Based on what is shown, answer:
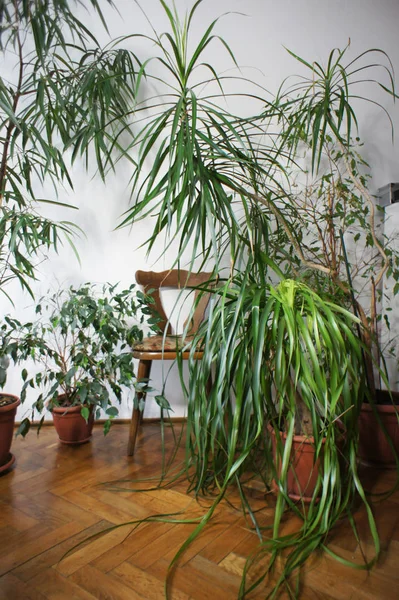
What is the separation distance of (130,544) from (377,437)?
1.06 m

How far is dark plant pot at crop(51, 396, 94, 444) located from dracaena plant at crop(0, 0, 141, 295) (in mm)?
594

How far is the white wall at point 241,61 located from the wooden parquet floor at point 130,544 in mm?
782

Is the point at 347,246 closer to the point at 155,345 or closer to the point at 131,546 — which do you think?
the point at 155,345

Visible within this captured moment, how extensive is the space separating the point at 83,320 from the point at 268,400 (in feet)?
2.92

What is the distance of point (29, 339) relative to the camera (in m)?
1.72

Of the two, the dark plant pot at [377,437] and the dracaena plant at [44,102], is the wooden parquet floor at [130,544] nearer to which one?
the dark plant pot at [377,437]

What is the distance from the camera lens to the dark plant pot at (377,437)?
1.70 metres

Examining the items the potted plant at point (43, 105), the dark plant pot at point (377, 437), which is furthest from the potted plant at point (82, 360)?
the dark plant pot at point (377, 437)

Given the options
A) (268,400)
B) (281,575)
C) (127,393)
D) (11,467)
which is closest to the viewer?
(281,575)

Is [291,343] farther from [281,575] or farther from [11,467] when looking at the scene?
[11,467]

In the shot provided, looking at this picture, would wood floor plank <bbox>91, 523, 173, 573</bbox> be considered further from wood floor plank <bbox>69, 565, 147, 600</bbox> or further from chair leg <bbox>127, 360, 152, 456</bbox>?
chair leg <bbox>127, 360, 152, 456</bbox>

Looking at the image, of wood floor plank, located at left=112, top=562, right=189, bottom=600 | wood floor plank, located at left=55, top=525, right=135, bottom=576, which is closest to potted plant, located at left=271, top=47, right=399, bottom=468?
wood floor plank, located at left=112, top=562, right=189, bottom=600

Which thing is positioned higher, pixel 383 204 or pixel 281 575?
pixel 383 204

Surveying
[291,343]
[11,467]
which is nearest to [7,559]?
[11,467]
